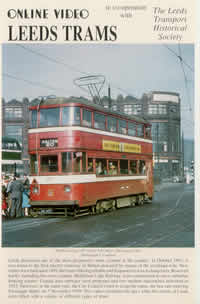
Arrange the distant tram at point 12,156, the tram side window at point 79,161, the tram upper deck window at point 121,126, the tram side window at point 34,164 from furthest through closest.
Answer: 1. the distant tram at point 12,156
2. the tram upper deck window at point 121,126
3. the tram side window at point 34,164
4. the tram side window at point 79,161

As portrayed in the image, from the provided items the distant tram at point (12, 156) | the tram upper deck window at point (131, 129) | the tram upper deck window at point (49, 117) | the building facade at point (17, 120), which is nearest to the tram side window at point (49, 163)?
the tram upper deck window at point (49, 117)

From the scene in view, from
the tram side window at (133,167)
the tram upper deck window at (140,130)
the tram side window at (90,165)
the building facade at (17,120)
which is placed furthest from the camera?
the building facade at (17,120)

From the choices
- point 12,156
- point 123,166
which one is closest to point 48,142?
point 123,166

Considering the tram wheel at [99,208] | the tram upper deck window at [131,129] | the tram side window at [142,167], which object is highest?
the tram upper deck window at [131,129]

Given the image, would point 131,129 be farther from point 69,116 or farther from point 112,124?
point 69,116

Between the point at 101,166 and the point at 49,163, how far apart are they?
84.8 inches

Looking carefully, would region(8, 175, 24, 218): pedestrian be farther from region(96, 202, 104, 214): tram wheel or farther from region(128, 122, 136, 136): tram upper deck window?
region(128, 122, 136, 136): tram upper deck window

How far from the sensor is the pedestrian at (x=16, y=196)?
49.7 feet

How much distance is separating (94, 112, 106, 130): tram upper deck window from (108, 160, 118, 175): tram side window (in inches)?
56.2

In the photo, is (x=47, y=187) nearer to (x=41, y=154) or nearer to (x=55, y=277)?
(x=41, y=154)

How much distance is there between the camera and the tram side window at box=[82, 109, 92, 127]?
1377cm

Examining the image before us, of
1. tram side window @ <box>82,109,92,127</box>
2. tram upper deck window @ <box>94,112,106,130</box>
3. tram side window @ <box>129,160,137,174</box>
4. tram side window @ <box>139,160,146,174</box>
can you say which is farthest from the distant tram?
tram side window @ <box>82,109,92,127</box>

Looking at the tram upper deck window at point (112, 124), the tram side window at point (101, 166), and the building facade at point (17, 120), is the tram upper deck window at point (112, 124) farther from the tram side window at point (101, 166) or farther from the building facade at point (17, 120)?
the building facade at point (17, 120)

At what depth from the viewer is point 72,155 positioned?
13281mm
